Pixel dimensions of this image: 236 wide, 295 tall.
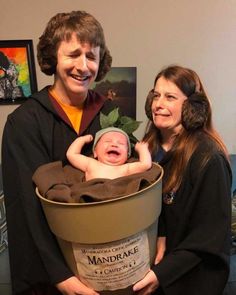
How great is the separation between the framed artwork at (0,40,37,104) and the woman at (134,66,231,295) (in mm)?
1297

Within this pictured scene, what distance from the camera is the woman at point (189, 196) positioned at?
1.03 meters

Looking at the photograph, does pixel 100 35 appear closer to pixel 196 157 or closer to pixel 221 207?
pixel 196 157

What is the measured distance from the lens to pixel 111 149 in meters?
1.05

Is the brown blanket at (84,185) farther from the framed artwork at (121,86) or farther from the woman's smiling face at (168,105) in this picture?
the framed artwork at (121,86)

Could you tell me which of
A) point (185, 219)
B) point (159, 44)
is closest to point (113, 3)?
point (159, 44)

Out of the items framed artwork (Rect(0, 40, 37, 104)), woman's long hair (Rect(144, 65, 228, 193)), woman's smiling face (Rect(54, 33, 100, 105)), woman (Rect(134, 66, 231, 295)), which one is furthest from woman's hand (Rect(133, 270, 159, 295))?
framed artwork (Rect(0, 40, 37, 104))

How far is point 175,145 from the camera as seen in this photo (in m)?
1.18

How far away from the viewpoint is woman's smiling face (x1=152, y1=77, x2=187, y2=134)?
1.16 meters

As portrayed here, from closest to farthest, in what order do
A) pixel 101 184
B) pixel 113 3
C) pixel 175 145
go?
1. pixel 101 184
2. pixel 175 145
3. pixel 113 3

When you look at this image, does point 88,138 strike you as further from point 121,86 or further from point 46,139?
point 121,86

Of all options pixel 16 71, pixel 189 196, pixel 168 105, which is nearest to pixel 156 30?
pixel 16 71

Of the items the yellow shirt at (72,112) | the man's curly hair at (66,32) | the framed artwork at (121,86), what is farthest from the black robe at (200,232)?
Result: the framed artwork at (121,86)

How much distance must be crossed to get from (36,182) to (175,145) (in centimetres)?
52

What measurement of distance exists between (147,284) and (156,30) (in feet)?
5.68
